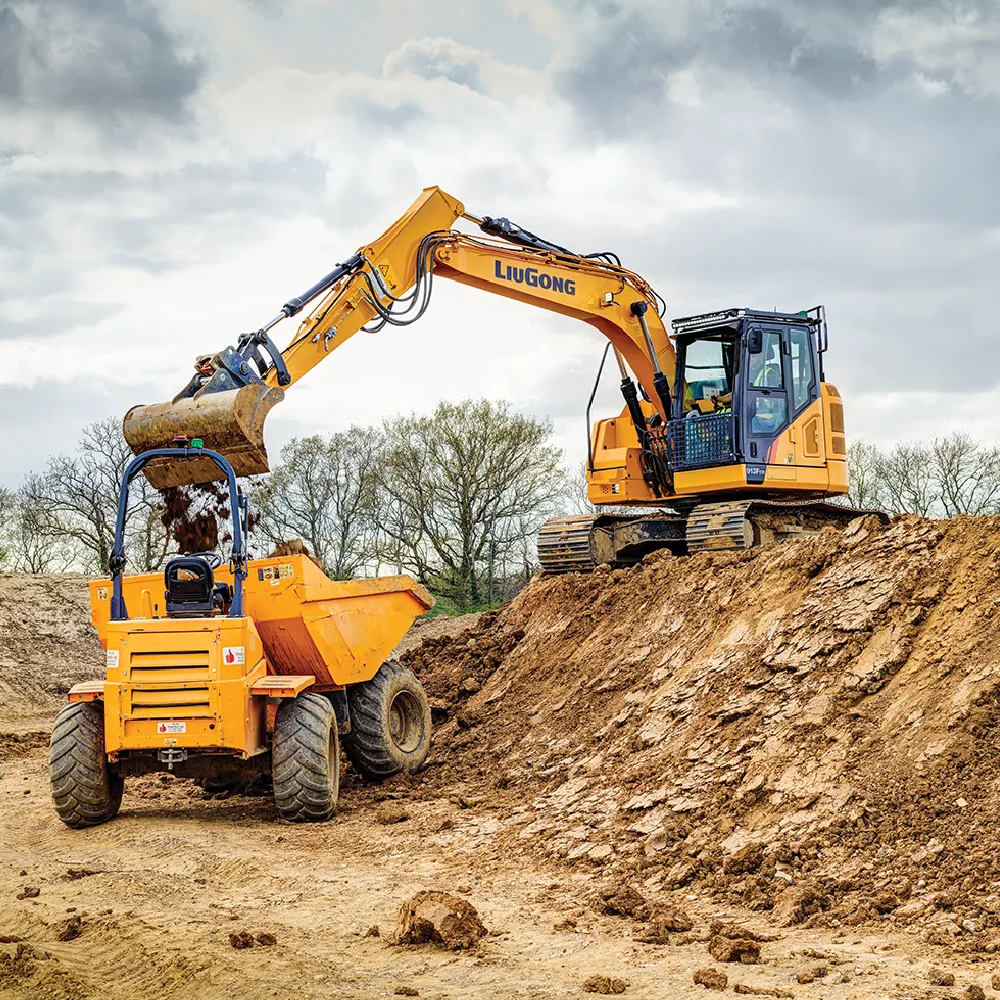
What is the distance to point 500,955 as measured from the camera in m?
5.66

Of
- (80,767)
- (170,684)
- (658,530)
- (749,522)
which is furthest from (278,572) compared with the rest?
(658,530)

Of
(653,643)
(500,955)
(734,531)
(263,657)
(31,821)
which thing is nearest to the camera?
(500,955)

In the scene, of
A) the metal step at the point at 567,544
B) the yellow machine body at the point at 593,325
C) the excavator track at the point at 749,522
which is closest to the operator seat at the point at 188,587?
the yellow machine body at the point at 593,325

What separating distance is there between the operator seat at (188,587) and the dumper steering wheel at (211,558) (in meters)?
0.04

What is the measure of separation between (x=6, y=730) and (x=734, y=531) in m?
10.6

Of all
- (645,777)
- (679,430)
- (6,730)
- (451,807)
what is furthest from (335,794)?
(6,730)

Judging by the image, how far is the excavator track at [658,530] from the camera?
13648mm

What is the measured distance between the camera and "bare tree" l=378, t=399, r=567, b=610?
28.5 m

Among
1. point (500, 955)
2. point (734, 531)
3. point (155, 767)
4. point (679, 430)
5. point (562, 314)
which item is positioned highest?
point (562, 314)

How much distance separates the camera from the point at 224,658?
854 centimetres

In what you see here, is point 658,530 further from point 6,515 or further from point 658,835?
point 6,515

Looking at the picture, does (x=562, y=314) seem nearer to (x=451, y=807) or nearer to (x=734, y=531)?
(x=734, y=531)

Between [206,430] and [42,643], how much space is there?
Result: 496 inches

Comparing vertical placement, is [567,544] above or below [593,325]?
below
